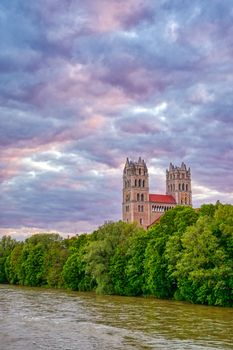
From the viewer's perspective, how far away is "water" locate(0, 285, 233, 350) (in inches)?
1303

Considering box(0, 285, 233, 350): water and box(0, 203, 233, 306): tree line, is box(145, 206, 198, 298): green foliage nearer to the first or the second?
box(0, 203, 233, 306): tree line

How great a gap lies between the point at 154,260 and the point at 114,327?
3164 cm

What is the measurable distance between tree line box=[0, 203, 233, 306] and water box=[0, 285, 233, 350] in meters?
4.10

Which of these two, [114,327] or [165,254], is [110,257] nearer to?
[165,254]

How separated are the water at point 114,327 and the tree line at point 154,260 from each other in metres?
4.10

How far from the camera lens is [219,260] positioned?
6169cm

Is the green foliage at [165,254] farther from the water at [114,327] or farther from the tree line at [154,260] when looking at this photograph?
the water at [114,327]

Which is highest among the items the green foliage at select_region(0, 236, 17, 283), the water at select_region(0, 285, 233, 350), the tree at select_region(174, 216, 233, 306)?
the green foliage at select_region(0, 236, 17, 283)

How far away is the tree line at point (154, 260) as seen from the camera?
6194 centimetres

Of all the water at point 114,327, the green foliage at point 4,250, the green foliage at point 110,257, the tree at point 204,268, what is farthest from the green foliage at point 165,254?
the green foliage at point 4,250

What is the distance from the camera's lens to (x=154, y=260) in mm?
72312

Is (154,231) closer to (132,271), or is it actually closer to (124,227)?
(132,271)

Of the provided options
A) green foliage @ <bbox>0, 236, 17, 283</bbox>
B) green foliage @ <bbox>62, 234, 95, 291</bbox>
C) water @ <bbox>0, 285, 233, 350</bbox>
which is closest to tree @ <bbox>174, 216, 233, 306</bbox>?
water @ <bbox>0, 285, 233, 350</bbox>

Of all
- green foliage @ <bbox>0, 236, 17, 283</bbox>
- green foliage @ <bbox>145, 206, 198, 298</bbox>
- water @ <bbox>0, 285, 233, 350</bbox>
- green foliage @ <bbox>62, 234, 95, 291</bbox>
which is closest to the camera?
water @ <bbox>0, 285, 233, 350</bbox>
